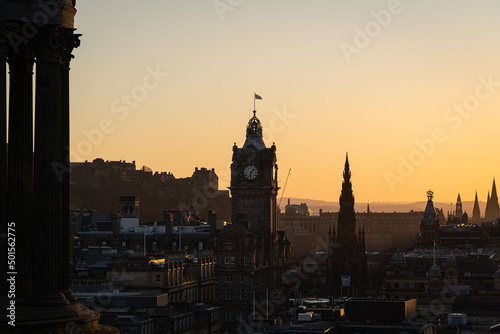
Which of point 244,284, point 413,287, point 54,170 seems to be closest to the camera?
point 54,170

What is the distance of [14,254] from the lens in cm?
3522

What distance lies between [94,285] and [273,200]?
213ft

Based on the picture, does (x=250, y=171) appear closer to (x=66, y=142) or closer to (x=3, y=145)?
(x=66, y=142)

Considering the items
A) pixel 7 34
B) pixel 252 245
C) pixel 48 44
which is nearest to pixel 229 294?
pixel 252 245

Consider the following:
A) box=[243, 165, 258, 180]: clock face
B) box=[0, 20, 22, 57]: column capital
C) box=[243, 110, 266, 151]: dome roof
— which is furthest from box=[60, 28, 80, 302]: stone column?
box=[243, 110, 266, 151]: dome roof

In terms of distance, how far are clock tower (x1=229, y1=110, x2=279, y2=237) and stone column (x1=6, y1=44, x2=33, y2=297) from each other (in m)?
151

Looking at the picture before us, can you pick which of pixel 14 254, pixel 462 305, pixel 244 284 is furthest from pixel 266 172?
pixel 14 254

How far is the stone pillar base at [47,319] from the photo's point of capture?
33.7 meters

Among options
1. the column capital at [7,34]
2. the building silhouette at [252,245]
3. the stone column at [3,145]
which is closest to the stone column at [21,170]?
the column capital at [7,34]

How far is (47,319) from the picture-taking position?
34.1 m

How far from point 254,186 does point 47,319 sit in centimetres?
15455

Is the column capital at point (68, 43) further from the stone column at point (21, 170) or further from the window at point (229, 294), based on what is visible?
the window at point (229, 294)

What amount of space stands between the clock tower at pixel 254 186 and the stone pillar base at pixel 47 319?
498 ft

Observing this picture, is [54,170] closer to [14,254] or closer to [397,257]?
[14,254]
